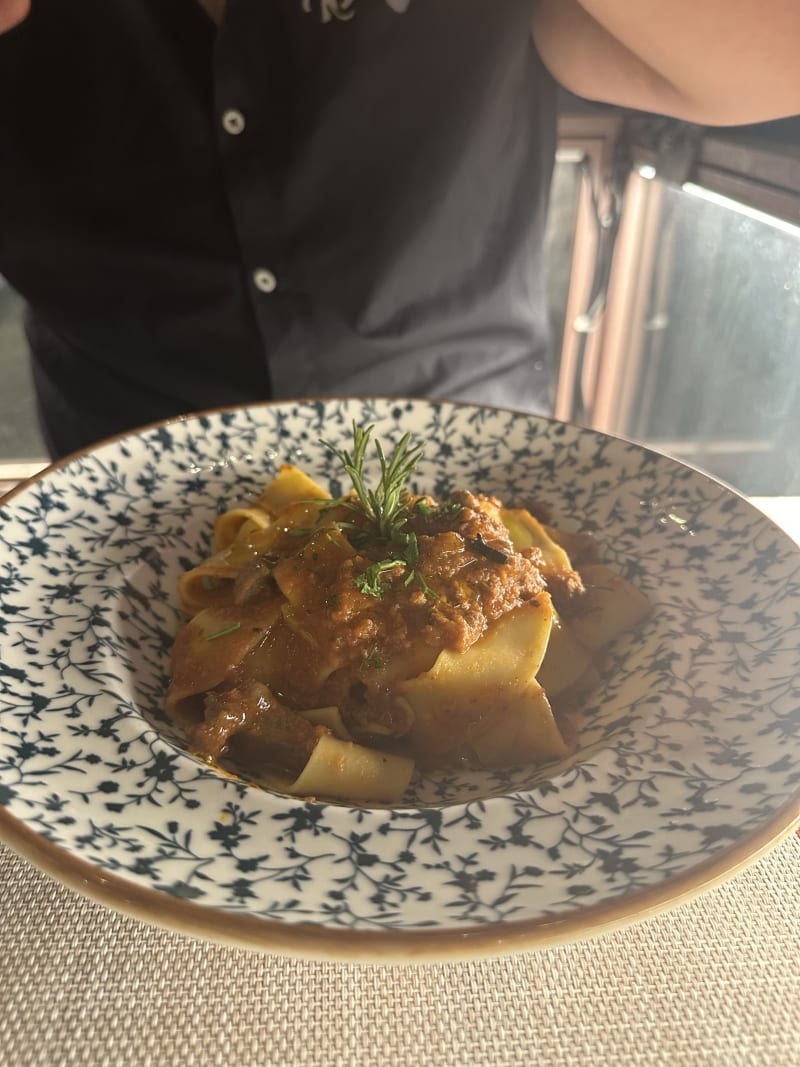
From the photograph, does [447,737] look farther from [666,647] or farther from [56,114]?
[56,114]

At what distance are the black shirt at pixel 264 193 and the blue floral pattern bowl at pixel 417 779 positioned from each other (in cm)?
59

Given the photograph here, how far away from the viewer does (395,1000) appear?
862 mm

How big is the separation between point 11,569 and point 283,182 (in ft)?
3.77

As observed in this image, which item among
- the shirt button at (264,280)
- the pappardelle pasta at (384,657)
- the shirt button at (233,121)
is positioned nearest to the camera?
the pappardelle pasta at (384,657)

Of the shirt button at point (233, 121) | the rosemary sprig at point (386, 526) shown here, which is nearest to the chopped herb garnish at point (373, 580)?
the rosemary sprig at point (386, 526)

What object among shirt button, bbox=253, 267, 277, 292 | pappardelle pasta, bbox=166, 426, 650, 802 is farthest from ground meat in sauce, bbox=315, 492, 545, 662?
shirt button, bbox=253, 267, 277, 292

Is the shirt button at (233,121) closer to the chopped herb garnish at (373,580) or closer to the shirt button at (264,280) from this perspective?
the shirt button at (264,280)

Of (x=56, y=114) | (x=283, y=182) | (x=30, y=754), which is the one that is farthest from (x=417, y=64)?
(x=30, y=754)

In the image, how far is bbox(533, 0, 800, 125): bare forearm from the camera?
1.63 meters

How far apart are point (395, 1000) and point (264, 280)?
4.99ft

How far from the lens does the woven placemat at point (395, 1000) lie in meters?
0.80

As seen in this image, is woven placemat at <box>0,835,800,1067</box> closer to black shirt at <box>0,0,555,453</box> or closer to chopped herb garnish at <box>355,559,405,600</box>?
chopped herb garnish at <box>355,559,405,600</box>

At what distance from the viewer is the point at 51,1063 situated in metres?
0.78

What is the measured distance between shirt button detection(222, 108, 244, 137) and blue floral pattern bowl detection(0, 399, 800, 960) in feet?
2.30
